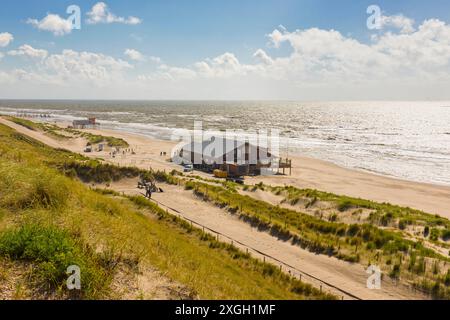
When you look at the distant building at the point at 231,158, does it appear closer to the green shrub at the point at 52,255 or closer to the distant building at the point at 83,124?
the green shrub at the point at 52,255

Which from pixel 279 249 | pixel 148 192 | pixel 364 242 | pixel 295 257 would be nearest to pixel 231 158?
pixel 148 192

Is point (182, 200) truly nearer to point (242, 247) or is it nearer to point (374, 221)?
point (242, 247)

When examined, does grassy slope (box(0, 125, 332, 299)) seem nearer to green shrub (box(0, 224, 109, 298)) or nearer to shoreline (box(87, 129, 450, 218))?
green shrub (box(0, 224, 109, 298))

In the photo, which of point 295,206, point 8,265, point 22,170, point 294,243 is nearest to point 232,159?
point 295,206

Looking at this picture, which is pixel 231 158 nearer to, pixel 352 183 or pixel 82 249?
pixel 352 183

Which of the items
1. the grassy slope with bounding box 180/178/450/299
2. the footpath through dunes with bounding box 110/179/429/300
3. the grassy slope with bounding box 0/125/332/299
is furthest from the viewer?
the grassy slope with bounding box 180/178/450/299

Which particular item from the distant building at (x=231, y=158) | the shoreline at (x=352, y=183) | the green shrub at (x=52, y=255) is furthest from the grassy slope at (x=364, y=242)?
the distant building at (x=231, y=158)

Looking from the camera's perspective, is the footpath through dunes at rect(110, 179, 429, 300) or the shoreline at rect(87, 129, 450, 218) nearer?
the footpath through dunes at rect(110, 179, 429, 300)

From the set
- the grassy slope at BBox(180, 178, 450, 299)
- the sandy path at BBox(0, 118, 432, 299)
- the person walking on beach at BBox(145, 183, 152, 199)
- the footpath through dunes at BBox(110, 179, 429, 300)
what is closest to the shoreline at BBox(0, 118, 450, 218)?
the grassy slope at BBox(180, 178, 450, 299)

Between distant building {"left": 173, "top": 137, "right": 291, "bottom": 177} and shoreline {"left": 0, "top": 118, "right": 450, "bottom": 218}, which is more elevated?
distant building {"left": 173, "top": 137, "right": 291, "bottom": 177}

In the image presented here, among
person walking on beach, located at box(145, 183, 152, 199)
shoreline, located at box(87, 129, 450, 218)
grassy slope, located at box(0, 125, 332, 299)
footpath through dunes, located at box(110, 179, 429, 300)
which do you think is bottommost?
shoreline, located at box(87, 129, 450, 218)
